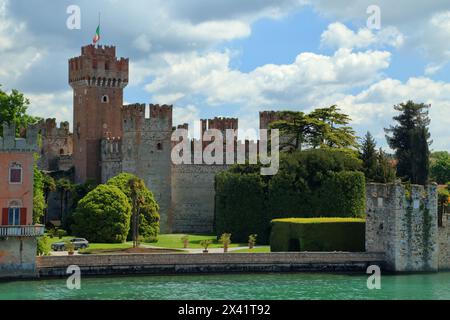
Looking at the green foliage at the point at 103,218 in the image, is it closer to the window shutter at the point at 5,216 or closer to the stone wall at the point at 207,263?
the stone wall at the point at 207,263

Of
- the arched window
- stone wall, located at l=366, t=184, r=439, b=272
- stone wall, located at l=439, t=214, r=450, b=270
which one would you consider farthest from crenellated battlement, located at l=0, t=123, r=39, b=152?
stone wall, located at l=439, t=214, r=450, b=270

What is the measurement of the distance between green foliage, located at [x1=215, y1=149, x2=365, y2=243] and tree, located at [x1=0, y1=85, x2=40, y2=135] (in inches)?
531

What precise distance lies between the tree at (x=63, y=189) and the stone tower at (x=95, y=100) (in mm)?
1486

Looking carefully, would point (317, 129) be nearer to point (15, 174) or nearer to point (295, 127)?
point (295, 127)

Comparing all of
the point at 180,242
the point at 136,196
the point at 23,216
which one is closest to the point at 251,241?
the point at 180,242

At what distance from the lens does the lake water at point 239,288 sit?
35.0 m

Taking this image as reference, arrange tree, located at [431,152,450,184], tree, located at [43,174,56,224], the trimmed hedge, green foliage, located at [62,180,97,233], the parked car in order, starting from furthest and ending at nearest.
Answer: tree, located at [431,152,450,184] < tree, located at [43,174,56,224] < green foliage, located at [62,180,97,233] < the parked car < the trimmed hedge

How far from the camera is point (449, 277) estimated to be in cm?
4203

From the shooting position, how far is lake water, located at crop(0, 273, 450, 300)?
3497 centimetres

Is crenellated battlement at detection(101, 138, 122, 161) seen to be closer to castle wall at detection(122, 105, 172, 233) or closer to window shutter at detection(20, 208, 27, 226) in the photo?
castle wall at detection(122, 105, 172, 233)

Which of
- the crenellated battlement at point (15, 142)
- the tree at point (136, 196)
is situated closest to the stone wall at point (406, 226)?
the tree at point (136, 196)
